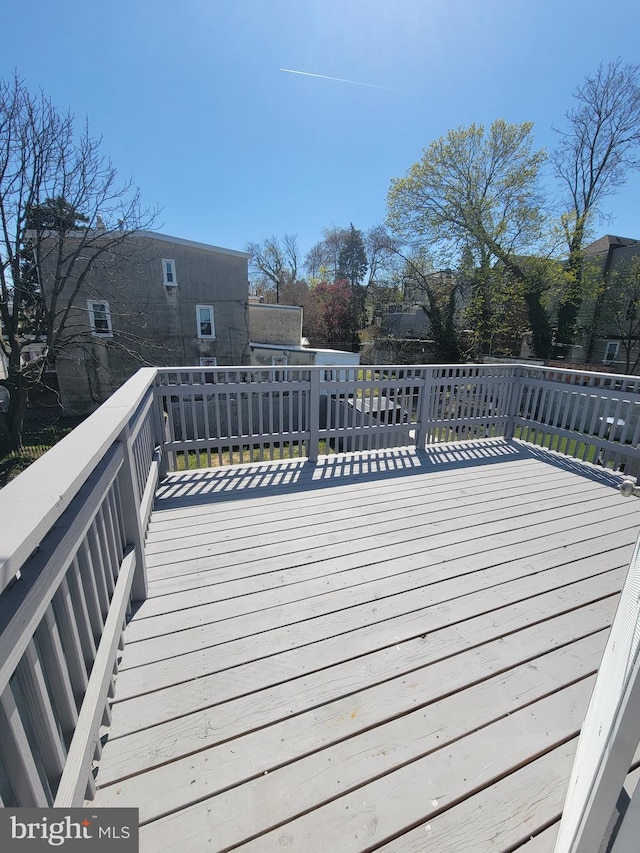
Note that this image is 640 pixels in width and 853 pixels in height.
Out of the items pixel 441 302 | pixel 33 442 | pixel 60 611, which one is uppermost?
pixel 441 302

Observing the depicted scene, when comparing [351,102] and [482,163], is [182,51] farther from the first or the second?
[482,163]

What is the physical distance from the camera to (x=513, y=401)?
15.6ft

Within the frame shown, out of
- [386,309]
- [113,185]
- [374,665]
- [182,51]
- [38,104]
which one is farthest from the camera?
[386,309]

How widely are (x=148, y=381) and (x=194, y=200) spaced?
51.2ft

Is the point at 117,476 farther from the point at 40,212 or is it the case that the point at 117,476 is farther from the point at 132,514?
the point at 40,212

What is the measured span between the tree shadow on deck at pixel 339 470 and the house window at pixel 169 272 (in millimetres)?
13125

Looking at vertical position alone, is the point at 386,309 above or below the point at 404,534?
above

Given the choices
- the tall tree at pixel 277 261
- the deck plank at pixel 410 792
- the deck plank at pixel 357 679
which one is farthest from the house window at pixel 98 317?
the tall tree at pixel 277 261

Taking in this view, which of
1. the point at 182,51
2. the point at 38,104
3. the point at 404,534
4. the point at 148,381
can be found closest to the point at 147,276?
the point at 38,104

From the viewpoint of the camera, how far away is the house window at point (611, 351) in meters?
18.2

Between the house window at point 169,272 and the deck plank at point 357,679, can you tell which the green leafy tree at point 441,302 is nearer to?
the house window at point 169,272

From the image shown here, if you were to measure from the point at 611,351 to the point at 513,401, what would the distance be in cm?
1888

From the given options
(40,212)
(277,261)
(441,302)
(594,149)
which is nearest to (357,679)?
(40,212)

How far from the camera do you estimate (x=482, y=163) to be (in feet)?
46.8
